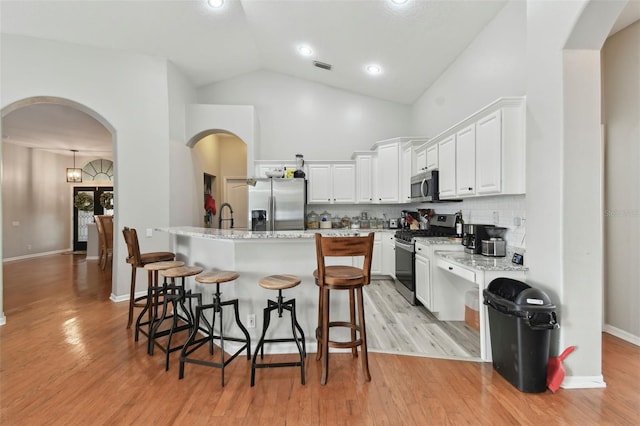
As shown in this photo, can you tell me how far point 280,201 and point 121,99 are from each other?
277cm

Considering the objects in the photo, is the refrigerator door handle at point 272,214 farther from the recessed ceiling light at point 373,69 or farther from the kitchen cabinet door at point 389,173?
the recessed ceiling light at point 373,69

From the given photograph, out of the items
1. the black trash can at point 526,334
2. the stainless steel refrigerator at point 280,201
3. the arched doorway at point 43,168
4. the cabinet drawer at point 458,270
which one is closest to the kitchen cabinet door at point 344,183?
the stainless steel refrigerator at point 280,201

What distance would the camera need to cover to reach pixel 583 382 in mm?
2043

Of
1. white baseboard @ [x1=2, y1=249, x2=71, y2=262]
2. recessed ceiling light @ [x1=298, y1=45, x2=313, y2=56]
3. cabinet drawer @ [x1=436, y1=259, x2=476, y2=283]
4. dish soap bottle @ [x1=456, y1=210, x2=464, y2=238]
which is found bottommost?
white baseboard @ [x1=2, y1=249, x2=71, y2=262]

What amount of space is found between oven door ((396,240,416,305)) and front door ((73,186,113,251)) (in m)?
9.36

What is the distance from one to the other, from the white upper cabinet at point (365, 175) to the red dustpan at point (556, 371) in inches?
142

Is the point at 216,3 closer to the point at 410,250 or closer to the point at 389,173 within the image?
the point at 389,173

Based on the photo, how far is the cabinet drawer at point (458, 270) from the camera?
8.09ft

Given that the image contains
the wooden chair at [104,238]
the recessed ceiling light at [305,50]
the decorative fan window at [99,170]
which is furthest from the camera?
the decorative fan window at [99,170]

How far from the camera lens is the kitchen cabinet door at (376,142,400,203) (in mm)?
4996

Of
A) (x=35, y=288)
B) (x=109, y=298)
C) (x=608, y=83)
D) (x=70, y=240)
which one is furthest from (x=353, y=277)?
(x=70, y=240)

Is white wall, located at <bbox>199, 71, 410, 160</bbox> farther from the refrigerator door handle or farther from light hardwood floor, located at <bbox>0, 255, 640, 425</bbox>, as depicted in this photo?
light hardwood floor, located at <bbox>0, 255, 640, 425</bbox>

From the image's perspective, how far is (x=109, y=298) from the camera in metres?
4.11

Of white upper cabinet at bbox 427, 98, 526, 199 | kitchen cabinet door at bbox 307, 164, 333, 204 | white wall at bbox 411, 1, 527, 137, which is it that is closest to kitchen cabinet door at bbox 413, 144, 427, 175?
white wall at bbox 411, 1, 527, 137
